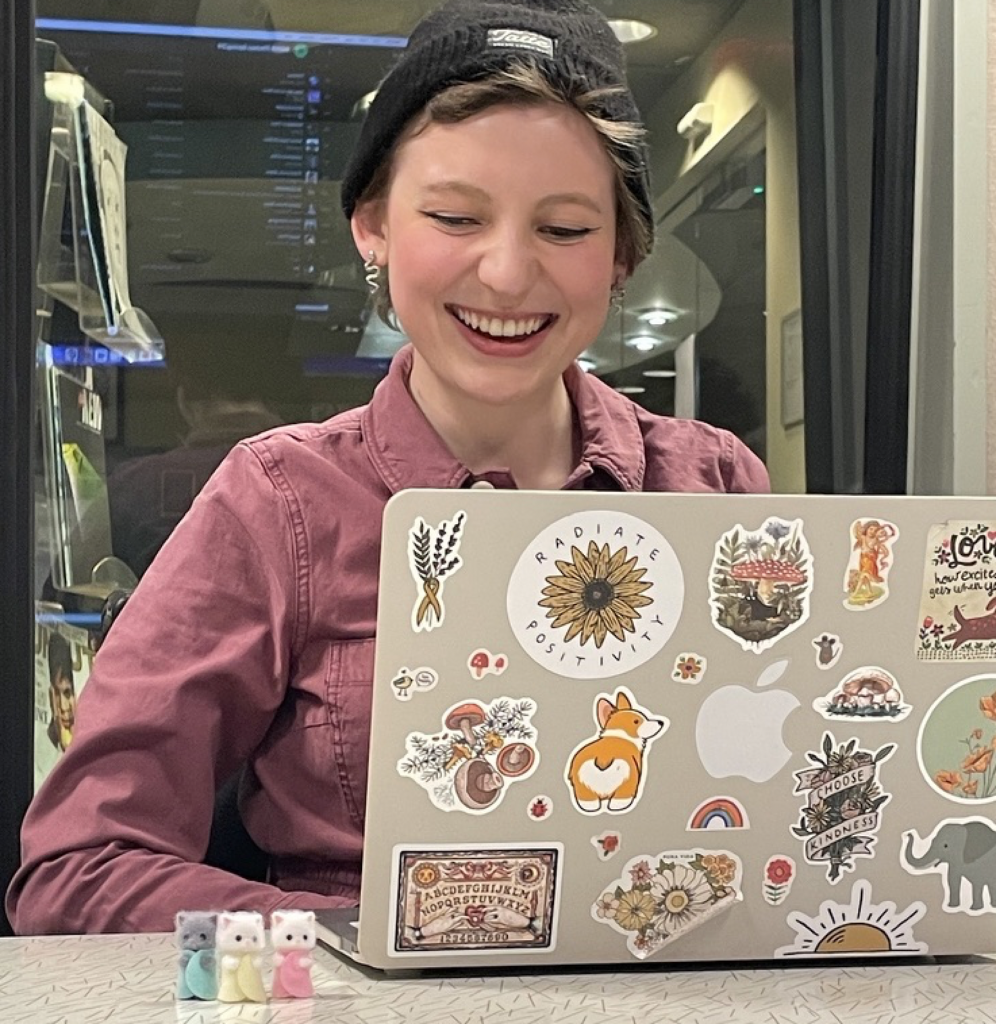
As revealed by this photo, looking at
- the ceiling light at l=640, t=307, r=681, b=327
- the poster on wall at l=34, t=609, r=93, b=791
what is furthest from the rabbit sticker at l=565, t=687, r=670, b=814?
the ceiling light at l=640, t=307, r=681, b=327

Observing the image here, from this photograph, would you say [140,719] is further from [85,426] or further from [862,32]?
[862,32]

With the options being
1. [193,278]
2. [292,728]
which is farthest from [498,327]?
[193,278]

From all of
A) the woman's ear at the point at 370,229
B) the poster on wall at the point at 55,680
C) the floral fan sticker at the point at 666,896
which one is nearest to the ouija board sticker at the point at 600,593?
the floral fan sticker at the point at 666,896

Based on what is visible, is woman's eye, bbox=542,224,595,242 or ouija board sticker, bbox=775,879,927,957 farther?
woman's eye, bbox=542,224,595,242

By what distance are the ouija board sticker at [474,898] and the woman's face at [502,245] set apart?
601 mm

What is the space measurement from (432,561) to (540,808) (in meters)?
0.14

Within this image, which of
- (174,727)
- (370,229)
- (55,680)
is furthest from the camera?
(55,680)

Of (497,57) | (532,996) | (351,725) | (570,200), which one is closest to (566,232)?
(570,200)

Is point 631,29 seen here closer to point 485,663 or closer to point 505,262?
point 505,262

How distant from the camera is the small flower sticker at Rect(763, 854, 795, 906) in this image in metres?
0.74

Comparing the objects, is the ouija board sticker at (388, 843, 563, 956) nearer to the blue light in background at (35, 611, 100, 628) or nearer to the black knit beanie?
the black knit beanie

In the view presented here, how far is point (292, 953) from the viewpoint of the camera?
2.34ft

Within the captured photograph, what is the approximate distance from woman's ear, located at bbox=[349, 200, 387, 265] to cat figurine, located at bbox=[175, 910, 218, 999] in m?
0.76

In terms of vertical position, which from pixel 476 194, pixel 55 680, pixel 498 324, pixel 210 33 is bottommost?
pixel 55 680
